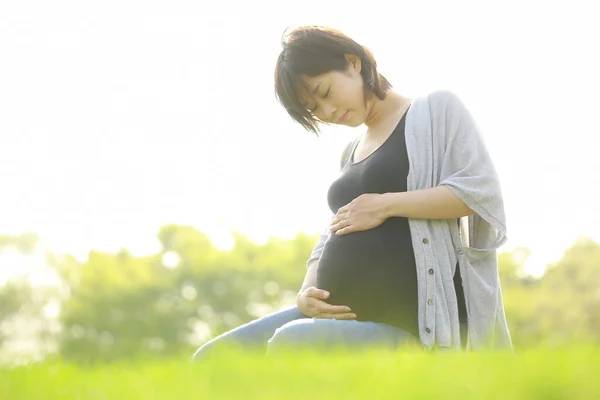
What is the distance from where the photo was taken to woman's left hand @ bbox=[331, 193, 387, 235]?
10.7ft

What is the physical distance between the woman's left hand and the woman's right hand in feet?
0.93

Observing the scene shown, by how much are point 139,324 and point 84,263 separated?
3670 millimetres

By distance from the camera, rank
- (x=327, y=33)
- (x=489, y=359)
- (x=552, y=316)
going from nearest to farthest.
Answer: (x=489, y=359) < (x=327, y=33) < (x=552, y=316)

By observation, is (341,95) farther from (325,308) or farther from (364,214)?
(325,308)

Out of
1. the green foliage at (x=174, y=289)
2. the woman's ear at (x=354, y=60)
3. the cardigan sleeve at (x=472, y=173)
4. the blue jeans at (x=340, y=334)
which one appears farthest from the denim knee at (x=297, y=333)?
the green foliage at (x=174, y=289)

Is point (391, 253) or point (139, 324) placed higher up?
point (391, 253)

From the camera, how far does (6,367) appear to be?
252 centimetres

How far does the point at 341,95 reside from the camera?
356cm

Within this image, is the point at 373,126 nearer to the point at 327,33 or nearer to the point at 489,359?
the point at 327,33

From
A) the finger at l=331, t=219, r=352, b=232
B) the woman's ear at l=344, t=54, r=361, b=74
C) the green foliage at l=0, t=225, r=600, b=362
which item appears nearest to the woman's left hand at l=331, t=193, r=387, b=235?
the finger at l=331, t=219, r=352, b=232

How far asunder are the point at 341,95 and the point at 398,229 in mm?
686

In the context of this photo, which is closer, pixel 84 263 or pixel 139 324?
pixel 139 324

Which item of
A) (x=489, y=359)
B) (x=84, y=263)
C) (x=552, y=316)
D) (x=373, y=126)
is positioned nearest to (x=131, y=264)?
(x=84, y=263)

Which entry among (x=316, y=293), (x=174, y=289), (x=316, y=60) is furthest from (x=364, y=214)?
(x=174, y=289)
